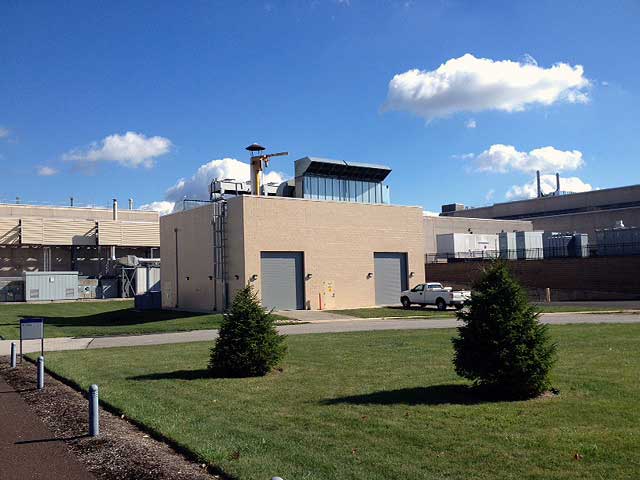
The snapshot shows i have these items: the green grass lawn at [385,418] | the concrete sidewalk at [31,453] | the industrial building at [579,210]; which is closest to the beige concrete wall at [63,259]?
the industrial building at [579,210]

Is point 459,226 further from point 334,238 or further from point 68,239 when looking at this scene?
point 68,239

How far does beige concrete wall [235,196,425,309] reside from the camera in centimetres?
3650

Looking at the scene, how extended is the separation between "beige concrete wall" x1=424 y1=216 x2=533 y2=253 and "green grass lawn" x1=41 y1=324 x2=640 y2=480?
2035 inches

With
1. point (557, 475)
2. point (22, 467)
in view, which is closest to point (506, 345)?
point (557, 475)

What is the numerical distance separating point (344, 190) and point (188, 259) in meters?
11.5

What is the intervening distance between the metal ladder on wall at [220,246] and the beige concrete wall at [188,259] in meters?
0.53

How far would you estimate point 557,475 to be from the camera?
624cm

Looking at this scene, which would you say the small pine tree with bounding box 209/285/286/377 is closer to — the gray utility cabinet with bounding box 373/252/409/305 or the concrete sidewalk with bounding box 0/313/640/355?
the concrete sidewalk with bounding box 0/313/640/355

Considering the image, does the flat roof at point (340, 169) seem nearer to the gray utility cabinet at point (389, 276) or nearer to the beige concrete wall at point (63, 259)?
the gray utility cabinet at point (389, 276)

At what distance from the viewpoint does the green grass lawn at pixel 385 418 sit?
6.71 meters

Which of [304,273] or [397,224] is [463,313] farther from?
[397,224]

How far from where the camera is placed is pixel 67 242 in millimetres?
70250

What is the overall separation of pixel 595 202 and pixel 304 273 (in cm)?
5322

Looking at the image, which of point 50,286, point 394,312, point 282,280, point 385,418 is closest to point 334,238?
point 282,280
